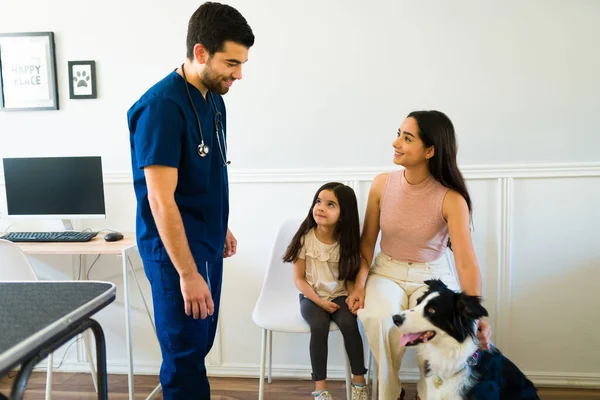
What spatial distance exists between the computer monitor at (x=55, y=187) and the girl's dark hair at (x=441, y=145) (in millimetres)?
1429

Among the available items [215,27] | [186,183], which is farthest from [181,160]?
[215,27]

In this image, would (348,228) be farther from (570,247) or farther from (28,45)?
(28,45)

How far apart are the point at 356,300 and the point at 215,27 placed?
3.47 ft

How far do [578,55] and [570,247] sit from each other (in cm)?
84

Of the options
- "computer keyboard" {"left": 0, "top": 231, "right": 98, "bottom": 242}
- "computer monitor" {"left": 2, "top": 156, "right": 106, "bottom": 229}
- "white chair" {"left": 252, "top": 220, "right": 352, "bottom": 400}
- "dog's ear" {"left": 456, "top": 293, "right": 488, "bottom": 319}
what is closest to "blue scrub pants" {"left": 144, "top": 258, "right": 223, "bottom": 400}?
"white chair" {"left": 252, "top": 220, "right": 352, "bottom": 400}

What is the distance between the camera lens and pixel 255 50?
7.23 feet

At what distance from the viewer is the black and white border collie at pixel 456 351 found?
1.40 metres

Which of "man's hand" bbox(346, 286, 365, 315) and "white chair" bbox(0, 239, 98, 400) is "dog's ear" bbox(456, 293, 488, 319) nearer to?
"man's hand" bbox(346, 286, 365, 315)

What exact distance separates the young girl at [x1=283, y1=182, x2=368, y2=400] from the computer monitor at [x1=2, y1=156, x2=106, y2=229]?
38.2 inches

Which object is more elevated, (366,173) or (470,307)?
(366,173)

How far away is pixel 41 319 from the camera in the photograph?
2.69 ft

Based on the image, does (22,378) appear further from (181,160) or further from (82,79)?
(82,79)

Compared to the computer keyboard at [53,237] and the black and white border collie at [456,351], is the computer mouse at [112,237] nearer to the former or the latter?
the computer keyboard at [53,237]

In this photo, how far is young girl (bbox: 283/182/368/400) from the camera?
5.95ft
